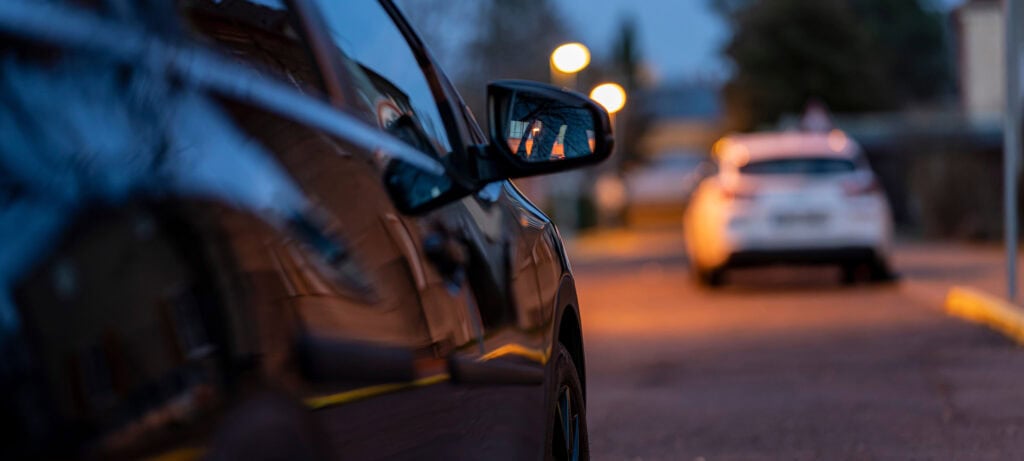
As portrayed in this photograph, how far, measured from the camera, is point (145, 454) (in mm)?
1646

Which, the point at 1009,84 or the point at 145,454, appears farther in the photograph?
the point at 1009,84

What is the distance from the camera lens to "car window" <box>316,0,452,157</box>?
9.80ft

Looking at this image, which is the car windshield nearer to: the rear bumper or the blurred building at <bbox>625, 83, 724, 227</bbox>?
the rear bumper

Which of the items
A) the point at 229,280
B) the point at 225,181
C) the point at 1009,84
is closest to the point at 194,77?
the point at 225,181

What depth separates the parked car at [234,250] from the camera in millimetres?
1583

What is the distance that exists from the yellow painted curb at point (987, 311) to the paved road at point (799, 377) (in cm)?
15

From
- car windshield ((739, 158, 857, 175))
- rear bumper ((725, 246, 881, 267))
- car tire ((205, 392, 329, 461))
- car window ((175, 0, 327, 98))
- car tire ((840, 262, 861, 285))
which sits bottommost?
car tire ((840, 262, 861, 285))

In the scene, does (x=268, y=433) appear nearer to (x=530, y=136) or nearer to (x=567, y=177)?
(x=530, y=136)

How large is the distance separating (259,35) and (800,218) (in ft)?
51.3

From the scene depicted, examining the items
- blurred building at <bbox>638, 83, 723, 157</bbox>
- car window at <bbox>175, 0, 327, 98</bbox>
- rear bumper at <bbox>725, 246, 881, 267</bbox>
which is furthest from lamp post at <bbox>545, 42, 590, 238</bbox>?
blurred building at <bbox>638, 83, 723, 157</bbox>

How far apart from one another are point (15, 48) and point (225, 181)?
0.36 meters

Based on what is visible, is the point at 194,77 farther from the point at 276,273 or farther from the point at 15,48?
the point at 15,48

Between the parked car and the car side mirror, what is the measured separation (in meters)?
0.19

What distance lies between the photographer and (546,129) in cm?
366
